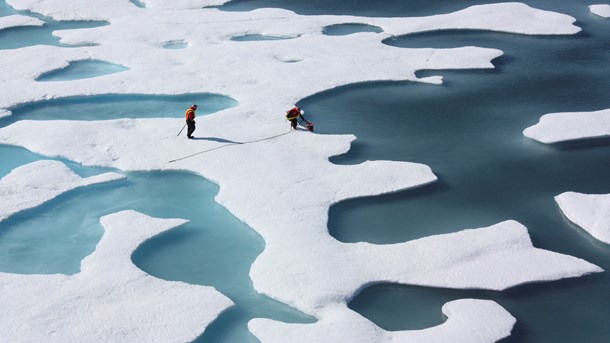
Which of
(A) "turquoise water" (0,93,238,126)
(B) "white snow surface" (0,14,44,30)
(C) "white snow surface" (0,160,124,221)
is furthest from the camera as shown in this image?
(B) "white snow surface" (0,14,44,30)

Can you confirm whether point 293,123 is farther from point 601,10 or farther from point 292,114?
point 601,10

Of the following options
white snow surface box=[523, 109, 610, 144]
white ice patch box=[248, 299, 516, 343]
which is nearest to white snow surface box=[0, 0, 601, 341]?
white ice patch box=[248, 299, 516, 343]

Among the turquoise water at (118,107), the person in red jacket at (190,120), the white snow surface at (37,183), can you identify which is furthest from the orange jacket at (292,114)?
the white snow surface at (37,183)

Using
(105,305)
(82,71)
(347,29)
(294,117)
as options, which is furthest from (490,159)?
(82,71)

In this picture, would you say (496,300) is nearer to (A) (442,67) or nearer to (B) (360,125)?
(B) (360,125)

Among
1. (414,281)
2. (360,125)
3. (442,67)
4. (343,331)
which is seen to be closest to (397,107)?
(360,125)

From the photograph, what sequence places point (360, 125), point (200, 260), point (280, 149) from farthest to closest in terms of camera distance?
1. point (360, 125)
2. point (280, 149)
3. point (200, 260)

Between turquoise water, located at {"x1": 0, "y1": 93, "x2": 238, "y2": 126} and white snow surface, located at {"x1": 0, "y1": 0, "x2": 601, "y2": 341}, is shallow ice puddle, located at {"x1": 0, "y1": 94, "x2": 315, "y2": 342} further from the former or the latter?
turquoise water, located at {"x1": 0, "y1": 93, "x2": 238, "y2": 126}
